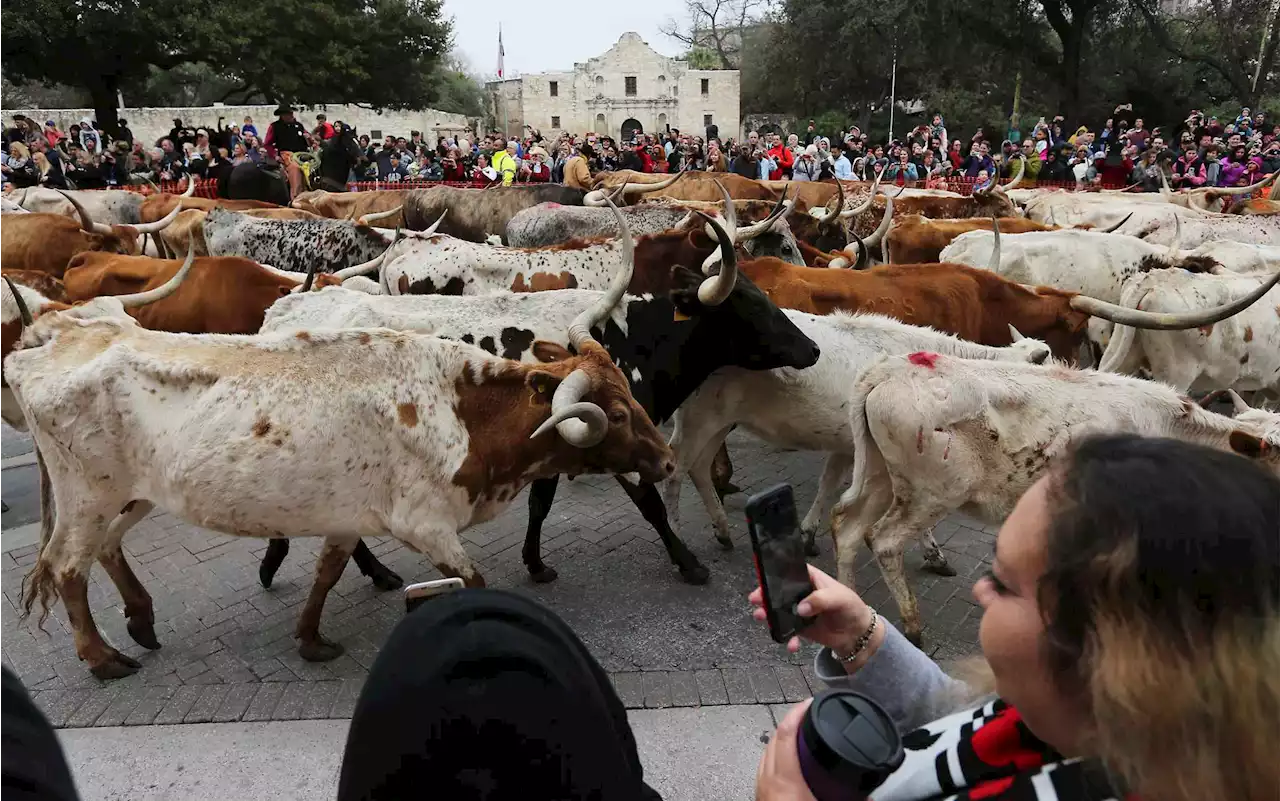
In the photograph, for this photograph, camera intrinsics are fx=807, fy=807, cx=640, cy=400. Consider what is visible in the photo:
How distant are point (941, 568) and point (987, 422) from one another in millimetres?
1347

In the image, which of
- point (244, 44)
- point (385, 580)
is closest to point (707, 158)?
point (385, 580)

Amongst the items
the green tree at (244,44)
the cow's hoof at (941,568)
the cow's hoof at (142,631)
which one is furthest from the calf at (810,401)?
the green tree at (244,44)

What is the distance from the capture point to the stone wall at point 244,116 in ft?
96.5

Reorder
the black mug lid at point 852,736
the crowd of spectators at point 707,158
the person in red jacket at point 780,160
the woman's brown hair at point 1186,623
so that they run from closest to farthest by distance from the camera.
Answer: the woman's brown hair at point 1186,623 < the black mug lid at point 852,736 < the crowd of spectators at point 707,158 < the person in red jacket at point 780,160

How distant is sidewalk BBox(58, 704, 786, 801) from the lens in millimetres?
3070

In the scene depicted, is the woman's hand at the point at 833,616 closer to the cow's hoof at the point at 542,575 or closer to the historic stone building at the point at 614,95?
the cow's hoof at the point at 542,575

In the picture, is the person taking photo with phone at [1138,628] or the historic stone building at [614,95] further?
the historic stone building at [614,95]

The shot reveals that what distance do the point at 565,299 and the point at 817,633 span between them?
143 inches

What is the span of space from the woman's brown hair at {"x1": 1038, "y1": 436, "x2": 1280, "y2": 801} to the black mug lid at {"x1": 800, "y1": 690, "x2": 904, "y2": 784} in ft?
0.87

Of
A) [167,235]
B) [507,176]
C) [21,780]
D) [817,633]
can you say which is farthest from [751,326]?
[507,176]

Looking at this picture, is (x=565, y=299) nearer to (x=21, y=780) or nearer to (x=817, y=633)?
(x=817, y=633)

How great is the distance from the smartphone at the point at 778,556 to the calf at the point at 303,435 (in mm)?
1914

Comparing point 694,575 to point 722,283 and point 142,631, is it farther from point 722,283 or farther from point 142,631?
point 142,631

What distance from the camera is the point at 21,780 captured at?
953 mm
